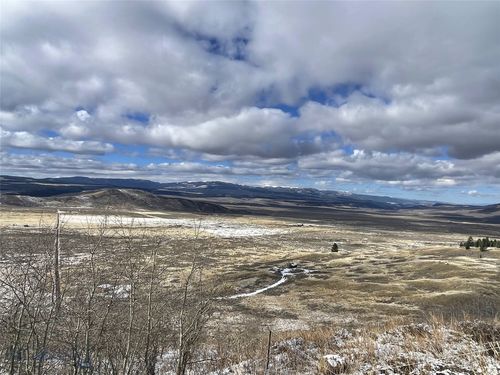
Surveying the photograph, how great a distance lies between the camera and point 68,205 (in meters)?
194

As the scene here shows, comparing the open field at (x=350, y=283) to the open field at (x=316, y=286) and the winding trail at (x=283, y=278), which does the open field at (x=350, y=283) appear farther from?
the winding trail at (x=283, y=278)

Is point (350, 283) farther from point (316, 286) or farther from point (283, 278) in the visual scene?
point (283, 278)

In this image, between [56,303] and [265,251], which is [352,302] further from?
[265,251]

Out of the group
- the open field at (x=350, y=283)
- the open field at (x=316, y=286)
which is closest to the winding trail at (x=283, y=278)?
the open field at (x=316, y=286)

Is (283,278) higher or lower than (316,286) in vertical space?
lower

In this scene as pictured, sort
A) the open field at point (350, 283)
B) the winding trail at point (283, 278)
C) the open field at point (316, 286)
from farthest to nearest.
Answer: the winding trail at point (283, 278) → the open field at point (350, 283) → the open field at point (316, 286)

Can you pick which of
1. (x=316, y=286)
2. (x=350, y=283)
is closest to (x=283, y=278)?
(x=316, y=286)

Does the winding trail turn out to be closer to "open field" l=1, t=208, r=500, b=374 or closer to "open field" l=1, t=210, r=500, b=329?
"open field" l=1, t=208, r=500, b=374

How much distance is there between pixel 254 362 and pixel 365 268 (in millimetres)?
45805

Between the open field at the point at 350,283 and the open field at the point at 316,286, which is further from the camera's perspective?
the open field at the point at 350,283

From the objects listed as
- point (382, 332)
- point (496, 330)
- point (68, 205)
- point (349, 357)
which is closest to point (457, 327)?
point (496, 330)

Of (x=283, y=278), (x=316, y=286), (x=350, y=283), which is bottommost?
(x=283, y=278)

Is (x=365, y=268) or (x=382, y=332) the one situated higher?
(x=382, y=332)

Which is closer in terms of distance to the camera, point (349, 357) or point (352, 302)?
point (349, 357)
